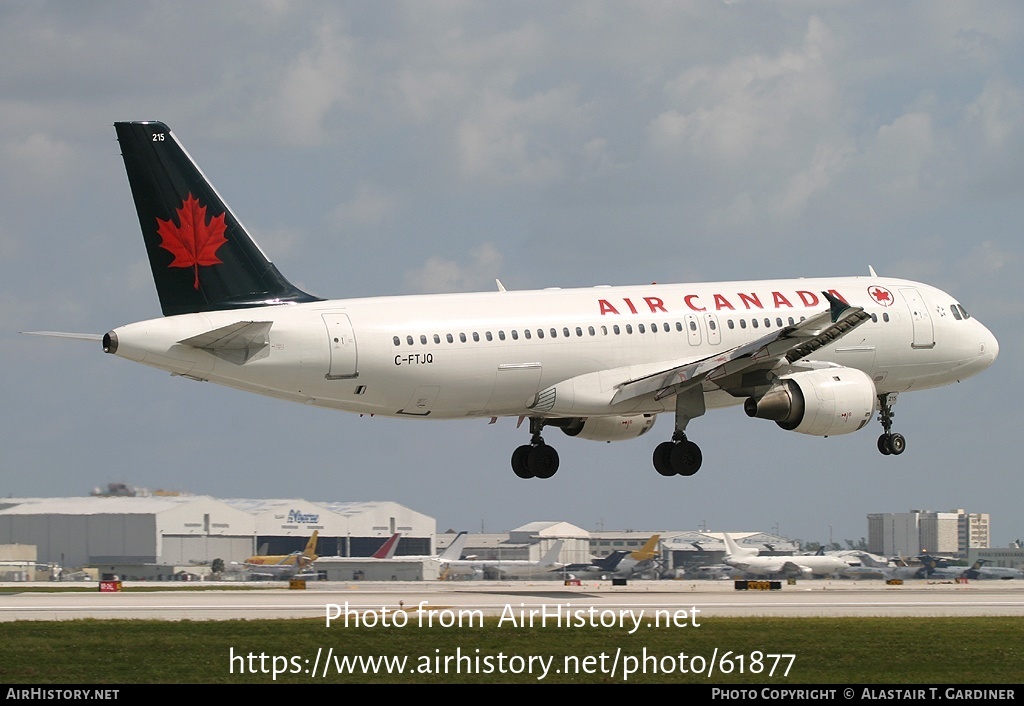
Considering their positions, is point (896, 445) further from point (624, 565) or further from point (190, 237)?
point (624, 565)

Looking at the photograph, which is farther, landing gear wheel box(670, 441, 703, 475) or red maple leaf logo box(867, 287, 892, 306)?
red maple leaf logo box(867, 287, 892, 306)

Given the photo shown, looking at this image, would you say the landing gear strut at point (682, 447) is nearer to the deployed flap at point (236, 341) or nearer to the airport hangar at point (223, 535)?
the deployed flap at point (236, 341)

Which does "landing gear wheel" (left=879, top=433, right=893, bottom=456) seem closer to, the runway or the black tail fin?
the runway

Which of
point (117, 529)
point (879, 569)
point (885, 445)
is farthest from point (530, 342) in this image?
point (117, 529)

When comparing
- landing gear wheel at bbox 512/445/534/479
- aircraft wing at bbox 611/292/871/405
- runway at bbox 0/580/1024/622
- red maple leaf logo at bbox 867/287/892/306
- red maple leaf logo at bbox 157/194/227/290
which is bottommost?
runway at bbox 0/580/1024/622

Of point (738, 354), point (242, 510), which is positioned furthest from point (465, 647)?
point (242, 510)

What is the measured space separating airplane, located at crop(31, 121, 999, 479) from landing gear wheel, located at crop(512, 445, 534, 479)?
60mm

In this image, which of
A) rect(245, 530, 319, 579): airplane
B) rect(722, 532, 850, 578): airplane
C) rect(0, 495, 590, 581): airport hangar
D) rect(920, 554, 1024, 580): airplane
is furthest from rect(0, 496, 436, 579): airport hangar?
rect(920, 554, 1024, 580): airplane

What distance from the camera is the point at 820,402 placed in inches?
2122

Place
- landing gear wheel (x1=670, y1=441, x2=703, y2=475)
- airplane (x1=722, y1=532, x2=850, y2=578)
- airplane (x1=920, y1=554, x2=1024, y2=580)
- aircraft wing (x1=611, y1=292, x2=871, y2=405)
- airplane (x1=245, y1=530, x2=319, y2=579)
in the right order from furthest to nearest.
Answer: airplane (x1=722, y1=532, x2=850, y2=578) → airplane (x1=920, y1=554, x2=1024, y2=580) → airplane (x1=245, y1=530, x2=319, y2=579) → landing gear wheel (x1=670, y1=441, x2=703, y2=475) → aircraft wing (x1=611, y1=292, x2=871, y2=405)

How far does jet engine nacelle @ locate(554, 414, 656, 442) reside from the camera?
6056cm

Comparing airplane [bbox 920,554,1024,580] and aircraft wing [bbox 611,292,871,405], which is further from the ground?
aircraft wing [bbox 611,292,871,405]

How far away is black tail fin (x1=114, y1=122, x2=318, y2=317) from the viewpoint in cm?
5050

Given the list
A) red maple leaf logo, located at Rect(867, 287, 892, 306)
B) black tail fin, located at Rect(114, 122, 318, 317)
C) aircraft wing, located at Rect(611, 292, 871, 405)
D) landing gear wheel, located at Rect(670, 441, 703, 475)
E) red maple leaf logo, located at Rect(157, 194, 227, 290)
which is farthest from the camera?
red maple leaf logo, located at Rect(867, 287, 892, 306)
